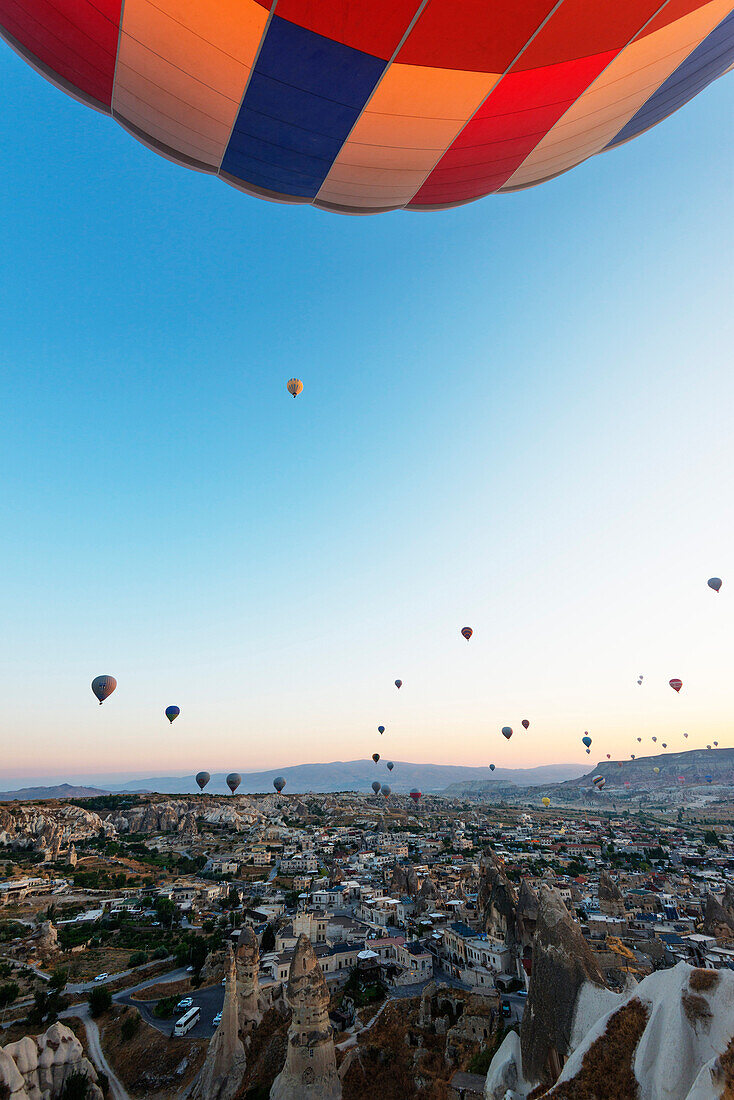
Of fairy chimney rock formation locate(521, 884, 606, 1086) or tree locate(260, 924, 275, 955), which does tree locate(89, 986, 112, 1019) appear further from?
fairy chimney rock formation locate(521, 884, 606, 1086)

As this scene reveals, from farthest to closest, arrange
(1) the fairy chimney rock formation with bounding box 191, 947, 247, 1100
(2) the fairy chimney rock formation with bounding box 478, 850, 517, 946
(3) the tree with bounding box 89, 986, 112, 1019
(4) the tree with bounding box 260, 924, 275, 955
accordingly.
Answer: (4) the tree with bounding box 260, 924, 275, 955 → (2) the fairy chimney rock formation with bounding box 478, 850, 517, 946 → (3) the tree with bounding box 89, 986, 112, 1019 → (1) the fairy chimney rock formation with bounding box 191, 947, 247, 1100

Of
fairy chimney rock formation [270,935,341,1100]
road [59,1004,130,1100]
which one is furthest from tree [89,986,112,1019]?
fairy chimney rock formation [270,935,341,1100]

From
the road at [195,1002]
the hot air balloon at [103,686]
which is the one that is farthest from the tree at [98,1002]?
the hot air balloon at [103,686]

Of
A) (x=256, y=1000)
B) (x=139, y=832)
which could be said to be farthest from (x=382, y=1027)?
(x=139, y=832)

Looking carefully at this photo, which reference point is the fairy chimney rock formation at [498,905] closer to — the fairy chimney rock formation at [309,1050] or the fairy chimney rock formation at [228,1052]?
the fairy chimney rock formation at [228,1052]

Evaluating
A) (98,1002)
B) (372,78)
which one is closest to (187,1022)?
(98,1002)

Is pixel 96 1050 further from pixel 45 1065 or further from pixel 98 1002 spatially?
pixel 45 1065
